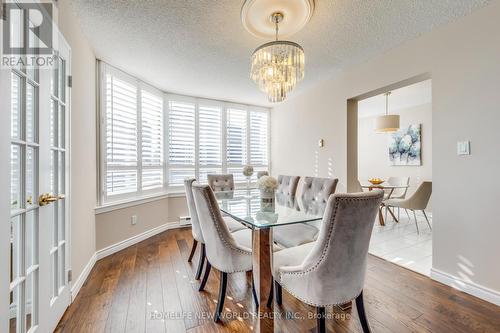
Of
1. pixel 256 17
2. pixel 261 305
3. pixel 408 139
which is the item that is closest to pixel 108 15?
pixel 256 17

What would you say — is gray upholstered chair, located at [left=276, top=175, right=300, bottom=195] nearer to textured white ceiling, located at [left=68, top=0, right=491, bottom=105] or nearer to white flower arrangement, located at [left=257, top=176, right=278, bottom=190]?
white flower arrangement, located at [left=257, top=176, right=278, bottom=190]

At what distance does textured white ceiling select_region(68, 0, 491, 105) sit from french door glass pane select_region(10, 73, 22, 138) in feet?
3.53

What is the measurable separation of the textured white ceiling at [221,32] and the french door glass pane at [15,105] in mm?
1075

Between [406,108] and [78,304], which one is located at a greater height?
[406,108]

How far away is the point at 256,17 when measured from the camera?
1.86 meters

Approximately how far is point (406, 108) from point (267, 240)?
5.57 metres

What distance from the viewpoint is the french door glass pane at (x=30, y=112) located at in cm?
125

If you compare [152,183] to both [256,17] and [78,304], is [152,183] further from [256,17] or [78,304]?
[256,17]

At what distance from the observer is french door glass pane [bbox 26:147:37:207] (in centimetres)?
124

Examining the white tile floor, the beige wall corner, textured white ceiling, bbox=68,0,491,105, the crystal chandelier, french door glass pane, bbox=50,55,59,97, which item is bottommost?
the white tile floor

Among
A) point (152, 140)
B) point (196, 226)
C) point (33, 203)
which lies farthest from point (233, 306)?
point (152, 140)

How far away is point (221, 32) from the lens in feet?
7.11

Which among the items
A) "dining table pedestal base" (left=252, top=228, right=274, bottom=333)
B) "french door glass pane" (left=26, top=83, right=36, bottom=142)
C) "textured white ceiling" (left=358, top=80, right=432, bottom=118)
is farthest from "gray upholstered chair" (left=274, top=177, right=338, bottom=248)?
"textured white ceiling" (left=358, top=80, right=432, bottom=118)

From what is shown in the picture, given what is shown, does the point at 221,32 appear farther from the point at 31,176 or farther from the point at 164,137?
the point at 164,137
